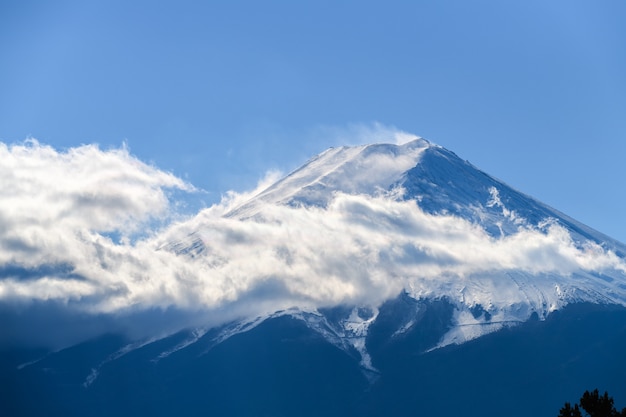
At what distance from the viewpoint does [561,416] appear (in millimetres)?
84125

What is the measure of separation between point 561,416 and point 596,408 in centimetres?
275

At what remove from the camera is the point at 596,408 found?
83125mm
